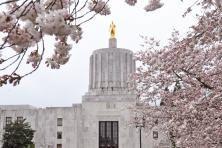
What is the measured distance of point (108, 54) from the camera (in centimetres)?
6219

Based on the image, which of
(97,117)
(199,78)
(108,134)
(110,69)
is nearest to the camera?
(199,78)

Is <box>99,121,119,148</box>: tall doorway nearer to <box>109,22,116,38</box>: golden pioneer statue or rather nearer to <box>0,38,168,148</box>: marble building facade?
<box>0,38,168,148</box>: marble building facade

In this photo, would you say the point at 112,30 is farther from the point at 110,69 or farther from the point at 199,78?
the point at 199,78

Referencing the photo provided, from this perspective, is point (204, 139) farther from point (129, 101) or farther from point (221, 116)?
point (129, 101)

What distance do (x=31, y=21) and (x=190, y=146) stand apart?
30.4 ft

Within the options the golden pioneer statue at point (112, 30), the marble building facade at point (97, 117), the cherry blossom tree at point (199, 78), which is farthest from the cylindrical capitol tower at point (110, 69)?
the cherry blossom tree at point (199, 78)

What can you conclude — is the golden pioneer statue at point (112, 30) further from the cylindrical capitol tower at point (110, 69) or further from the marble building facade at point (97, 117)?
the marble building facade at point (97, 117)

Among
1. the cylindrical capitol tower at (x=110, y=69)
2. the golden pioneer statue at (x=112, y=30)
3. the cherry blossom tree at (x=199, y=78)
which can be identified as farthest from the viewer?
the golden pioneer statue at (x=112, y=30)

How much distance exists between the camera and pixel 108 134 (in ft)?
193

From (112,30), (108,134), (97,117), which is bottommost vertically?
(108,134)

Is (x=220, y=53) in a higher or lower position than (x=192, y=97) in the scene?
higher

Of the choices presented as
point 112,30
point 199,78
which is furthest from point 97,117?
point 199,78

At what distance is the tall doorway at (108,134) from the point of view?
58562mm

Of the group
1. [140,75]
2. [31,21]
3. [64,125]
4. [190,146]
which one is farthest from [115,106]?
[31,21]
